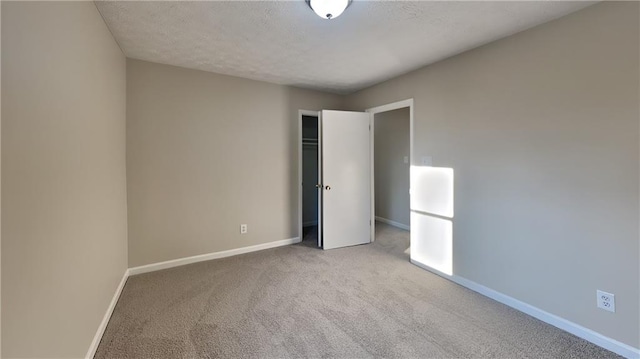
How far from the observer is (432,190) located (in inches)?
121

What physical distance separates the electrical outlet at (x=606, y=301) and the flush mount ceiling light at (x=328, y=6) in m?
2.70

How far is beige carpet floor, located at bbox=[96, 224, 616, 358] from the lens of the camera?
1812 millimetres

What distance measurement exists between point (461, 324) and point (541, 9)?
2.43m

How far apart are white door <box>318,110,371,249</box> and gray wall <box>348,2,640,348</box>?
1339 mm

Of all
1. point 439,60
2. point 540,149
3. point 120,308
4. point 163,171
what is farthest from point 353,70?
point 120,308

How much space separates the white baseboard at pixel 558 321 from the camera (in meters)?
1.78

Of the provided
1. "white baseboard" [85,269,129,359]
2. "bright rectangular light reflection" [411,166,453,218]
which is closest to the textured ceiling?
"bright rectangular light reflection" [411,166,453,218]

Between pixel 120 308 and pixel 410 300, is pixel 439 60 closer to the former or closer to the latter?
pixel 410 300

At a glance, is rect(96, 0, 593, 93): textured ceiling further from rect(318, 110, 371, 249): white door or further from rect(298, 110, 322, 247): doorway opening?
rect(298, 110, 322, 247): doorway opening

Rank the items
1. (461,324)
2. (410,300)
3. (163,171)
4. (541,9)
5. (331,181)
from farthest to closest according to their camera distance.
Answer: (331,181) → (163,171) → (410,300) → (461,324) → (541,9)

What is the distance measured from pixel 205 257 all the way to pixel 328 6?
310cm

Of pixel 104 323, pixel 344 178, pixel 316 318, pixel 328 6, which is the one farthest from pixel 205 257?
pixel 328 6

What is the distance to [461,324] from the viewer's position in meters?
2.09

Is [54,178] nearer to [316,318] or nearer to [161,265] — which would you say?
[316,318]
